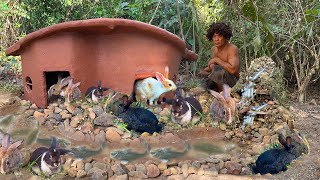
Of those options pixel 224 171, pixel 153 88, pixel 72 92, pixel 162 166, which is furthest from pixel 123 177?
pixel 72 92

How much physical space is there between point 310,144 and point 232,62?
52.0 inches

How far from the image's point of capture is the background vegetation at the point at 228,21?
17.4 ft

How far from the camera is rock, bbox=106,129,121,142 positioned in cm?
380

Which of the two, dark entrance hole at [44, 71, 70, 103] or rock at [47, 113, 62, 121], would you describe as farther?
dark entrance hole at [44, 71, 70, 103]

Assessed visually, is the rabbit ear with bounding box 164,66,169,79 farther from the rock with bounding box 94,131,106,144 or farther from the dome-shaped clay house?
the rock with bounding box 94,131,106,144

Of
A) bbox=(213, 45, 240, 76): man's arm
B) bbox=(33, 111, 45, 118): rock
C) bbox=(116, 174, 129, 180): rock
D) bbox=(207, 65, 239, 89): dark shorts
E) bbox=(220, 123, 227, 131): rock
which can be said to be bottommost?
bbox=(116, 174, 129, 180): rock

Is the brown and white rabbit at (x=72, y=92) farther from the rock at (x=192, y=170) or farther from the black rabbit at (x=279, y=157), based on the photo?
the black rabbit at (x=279, y=157)

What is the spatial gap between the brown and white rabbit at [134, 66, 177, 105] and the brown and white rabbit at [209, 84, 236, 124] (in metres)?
0.56

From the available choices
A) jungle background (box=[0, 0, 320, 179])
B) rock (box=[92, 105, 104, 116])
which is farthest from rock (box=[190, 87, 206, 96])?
rock (box=[92, 105, 104, 116])

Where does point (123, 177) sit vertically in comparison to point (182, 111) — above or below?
below

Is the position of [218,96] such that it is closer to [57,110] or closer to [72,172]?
[72,172]

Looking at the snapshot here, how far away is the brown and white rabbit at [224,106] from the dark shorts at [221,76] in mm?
567

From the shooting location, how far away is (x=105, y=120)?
4.02m

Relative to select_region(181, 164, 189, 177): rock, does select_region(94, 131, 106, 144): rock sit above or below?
above
